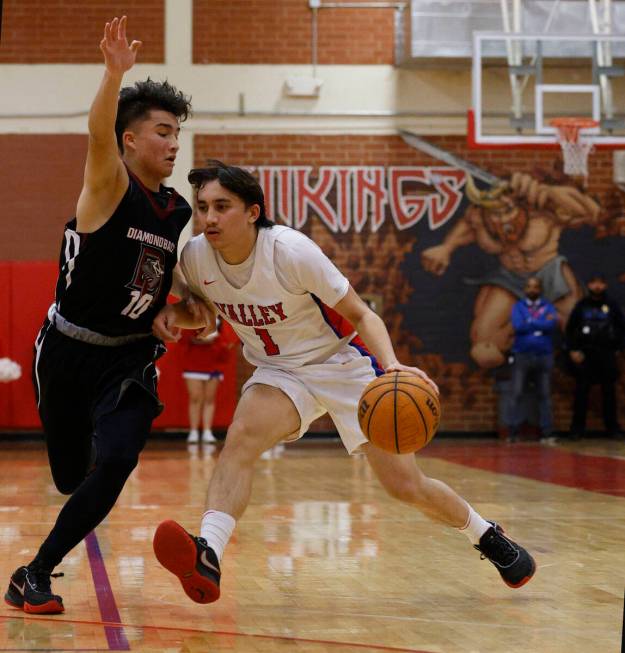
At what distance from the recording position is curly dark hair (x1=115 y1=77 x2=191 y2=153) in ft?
14.6

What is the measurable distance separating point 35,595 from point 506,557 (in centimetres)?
189

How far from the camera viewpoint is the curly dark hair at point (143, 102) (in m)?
4.45

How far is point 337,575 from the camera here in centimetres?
505

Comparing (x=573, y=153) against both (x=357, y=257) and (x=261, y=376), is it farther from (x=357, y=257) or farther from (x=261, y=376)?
(x=261, y=376)

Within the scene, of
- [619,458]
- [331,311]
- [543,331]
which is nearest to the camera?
[331,311]

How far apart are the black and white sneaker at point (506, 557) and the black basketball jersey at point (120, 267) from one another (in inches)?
66.0

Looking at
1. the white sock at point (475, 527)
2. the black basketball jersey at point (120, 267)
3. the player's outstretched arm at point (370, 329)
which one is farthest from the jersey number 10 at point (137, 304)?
the white sock at point (475, 527)

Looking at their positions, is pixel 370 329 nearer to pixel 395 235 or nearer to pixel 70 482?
pixel 70 482

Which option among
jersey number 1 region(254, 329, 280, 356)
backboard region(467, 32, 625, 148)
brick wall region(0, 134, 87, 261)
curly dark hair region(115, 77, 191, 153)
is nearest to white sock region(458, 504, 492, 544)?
jersey number 1 region(254, 329, 280, 356)

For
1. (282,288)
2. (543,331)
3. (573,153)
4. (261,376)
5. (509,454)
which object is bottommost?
(509,454)

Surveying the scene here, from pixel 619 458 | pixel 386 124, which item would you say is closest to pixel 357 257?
pixel 386 124

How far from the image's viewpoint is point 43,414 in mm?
4430

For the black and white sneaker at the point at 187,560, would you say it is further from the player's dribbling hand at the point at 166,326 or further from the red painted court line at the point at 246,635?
the player's dribbling hand at the point at 166,326

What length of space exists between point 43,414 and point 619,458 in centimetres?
837
